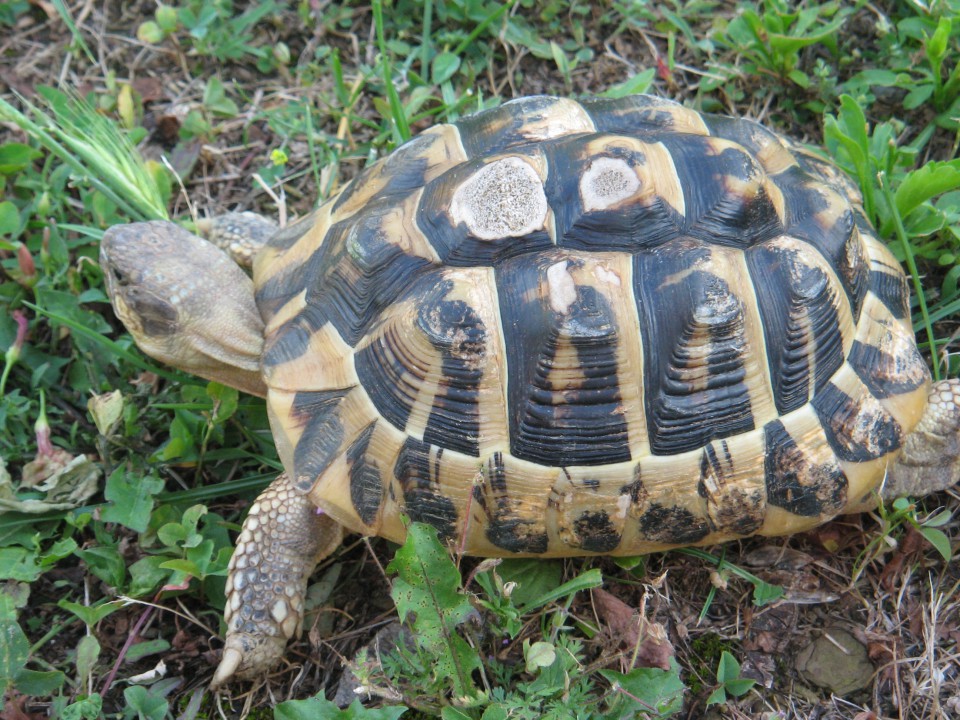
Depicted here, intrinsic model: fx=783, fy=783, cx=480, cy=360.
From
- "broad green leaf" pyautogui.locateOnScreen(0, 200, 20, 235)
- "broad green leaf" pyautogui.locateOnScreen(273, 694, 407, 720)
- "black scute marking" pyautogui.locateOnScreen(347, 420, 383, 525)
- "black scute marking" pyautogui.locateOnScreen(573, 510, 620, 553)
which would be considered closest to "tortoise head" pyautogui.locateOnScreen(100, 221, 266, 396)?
"black scute marking" pyautogui.locateOnScreen(347, 420, 383, 525)

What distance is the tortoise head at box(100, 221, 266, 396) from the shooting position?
7.32 ft

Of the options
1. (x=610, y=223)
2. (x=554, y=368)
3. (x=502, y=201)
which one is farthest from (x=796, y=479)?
(x=502, y=201)

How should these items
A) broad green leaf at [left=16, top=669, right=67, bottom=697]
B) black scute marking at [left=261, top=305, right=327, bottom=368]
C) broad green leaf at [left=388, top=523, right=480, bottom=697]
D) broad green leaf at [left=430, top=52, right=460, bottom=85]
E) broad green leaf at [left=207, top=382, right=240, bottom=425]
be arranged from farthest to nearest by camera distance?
broad green leaf at [left=430, top=52, right=460, bottom=85] < broad green leaf at [left=207, top=382, right=240, bottom=425] < black scute marking at [left=261, top=305, right=327, bottom=368] < broad green leaf at [left=16, top=669, right=67, bottom=697] < broad green leaf at [left=388, top=523, right=480, bottom=697]

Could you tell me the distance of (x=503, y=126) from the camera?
7.00ft

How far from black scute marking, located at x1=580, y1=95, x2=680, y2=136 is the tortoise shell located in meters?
0.08

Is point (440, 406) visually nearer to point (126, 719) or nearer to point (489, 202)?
point (489, 202)

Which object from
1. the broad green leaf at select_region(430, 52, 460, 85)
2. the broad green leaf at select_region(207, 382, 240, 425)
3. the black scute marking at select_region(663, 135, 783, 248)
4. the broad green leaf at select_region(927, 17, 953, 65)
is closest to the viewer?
the black scute marking at select_region(663, 135, 783, 248)

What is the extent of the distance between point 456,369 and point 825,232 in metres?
1.00

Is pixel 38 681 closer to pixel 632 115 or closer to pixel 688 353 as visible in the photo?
pixel 688 353

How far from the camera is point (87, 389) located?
99.3 inches

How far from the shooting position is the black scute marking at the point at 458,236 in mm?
1845

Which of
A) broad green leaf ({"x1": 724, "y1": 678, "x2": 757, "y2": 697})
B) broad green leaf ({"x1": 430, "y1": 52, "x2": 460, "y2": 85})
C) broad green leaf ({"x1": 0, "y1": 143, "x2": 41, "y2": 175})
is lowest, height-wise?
broad green leaf ({"x1": 724, "y1": 678, "x2": 757, "y2": 697})

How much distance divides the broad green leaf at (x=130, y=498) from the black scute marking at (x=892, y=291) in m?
2.09

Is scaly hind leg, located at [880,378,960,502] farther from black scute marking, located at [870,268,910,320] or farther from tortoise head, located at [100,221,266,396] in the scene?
tortoise head, located at [100,221,266,396]
